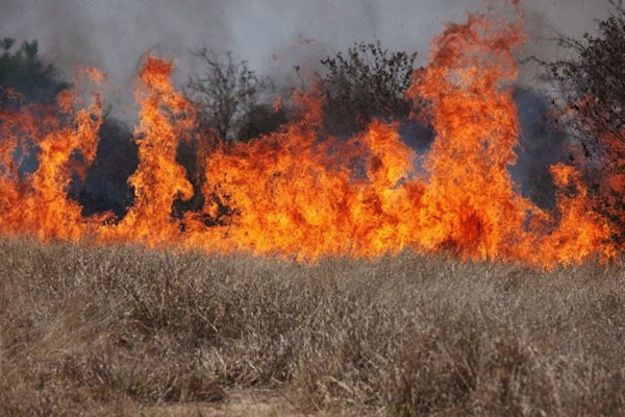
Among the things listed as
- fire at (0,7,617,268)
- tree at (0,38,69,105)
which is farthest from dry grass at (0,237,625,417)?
tree at (0,38,69,105)

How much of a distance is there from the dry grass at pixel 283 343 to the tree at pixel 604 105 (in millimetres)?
4088

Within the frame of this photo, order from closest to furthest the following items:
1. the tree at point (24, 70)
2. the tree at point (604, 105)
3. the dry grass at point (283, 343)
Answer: the dry grass at point (283, 343)
the tree at point (604, 105)
the tree at point (24, 70)

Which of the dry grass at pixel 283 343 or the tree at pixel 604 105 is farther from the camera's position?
the tree at pixel 604 105

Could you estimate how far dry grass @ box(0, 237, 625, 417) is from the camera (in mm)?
3721

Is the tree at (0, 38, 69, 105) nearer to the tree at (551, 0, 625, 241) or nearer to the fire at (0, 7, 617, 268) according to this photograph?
the fire at (0, 7, 617, 268)

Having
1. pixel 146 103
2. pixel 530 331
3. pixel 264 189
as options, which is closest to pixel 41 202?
pixel 146 103

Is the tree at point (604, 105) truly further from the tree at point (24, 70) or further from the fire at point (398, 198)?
the tree at point (24, 70)

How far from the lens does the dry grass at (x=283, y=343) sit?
12.2ft

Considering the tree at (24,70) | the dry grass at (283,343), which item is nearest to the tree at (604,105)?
the dry grass at (283,343)

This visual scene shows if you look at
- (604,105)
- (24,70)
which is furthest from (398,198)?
(24,70)

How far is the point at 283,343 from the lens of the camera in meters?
4.73

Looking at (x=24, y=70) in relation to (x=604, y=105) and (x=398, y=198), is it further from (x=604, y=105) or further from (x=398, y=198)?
(x=604, y=105)

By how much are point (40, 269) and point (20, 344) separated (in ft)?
6.48

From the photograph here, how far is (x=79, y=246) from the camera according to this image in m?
7.18
